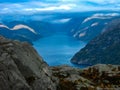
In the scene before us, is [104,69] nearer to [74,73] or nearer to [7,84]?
[74,73]

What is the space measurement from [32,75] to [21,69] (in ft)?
2.95

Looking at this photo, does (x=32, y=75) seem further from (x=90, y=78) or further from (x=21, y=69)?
(x=90, y=78)

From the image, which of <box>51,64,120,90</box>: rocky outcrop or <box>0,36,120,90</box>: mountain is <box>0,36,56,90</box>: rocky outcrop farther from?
<box>51,64,120,90</box>: rocky outcrop

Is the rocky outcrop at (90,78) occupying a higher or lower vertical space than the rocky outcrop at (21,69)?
lower

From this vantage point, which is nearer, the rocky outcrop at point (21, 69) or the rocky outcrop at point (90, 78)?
the rocky outcrop at point (21, 69)

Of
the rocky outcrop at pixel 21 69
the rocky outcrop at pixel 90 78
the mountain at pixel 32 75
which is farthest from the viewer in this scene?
the rocky outcrop at pixel 90 78

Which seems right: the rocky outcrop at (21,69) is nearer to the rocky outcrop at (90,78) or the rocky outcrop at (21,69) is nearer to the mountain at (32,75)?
the mountain at (32,75)

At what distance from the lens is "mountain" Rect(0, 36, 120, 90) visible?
2545 centimetres

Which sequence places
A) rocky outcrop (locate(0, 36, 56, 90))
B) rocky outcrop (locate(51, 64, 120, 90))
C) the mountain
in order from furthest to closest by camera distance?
rocky outcrop (locate(51, 64, 120, 90)) → the mountain → rocky outcrop (locate(0, 36, 56, 90))

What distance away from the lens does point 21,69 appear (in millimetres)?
27406

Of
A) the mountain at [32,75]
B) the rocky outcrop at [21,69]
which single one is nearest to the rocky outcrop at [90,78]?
the mountain at [32,75]

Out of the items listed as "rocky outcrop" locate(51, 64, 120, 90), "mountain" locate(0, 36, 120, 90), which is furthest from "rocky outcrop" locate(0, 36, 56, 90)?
"rocky outcrop" locate(51, 64, 120, 90)

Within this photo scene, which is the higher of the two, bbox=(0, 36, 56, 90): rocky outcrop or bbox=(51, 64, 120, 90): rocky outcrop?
bbox=(0, 36, 56, 90): rocky outcrop

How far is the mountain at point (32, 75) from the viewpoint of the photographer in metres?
25.5
